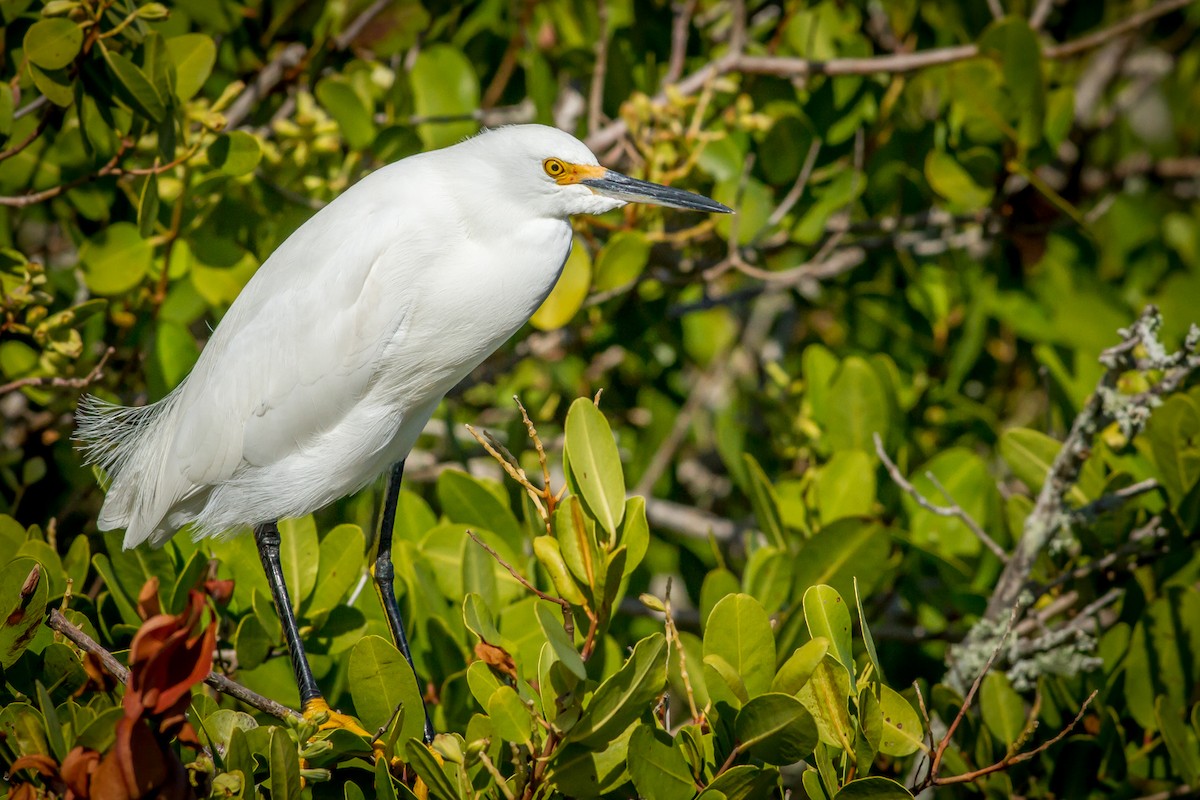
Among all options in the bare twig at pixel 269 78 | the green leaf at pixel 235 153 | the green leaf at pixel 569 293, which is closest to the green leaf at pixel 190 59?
the green leaf at pixel 235 153

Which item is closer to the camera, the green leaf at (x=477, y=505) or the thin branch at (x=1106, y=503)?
the thin branch at (x=1106, y=503)

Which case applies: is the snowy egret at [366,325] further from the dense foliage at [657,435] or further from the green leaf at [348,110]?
the green leaf at [348,110]

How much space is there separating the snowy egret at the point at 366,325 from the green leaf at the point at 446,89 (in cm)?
71

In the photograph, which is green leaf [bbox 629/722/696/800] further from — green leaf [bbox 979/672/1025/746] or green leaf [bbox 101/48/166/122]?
green leaf [bbox 101/48/166/122]

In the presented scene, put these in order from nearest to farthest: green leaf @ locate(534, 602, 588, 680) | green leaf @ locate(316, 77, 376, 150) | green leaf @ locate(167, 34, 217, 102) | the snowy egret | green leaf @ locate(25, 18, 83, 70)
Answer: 1. green leaf @ locate(534, 602, 588, 680)
2. green leaf @ locate(25, 18, 83, 70)
3. the snowy egret
4. green leaf @ locate(167, 34, 217, 102)
5. green leaf @ locate(316, 77, 376, 150)

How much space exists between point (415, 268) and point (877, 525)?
110 centimetres

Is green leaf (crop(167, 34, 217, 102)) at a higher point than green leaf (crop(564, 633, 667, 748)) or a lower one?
higher

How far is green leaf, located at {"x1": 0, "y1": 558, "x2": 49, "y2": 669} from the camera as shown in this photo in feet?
5.00

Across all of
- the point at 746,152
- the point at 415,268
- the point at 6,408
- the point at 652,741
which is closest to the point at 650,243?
the point at 746,152

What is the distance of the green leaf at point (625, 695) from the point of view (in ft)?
4.38

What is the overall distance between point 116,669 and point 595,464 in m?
0.79

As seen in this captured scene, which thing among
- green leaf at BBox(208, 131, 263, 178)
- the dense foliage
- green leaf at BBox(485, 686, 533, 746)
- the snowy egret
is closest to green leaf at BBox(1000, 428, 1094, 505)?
the dense foliage

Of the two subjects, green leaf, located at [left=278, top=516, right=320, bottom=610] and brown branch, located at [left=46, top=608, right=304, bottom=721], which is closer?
brown branch, located at [left=46, top=608, right=304, bottom=721]

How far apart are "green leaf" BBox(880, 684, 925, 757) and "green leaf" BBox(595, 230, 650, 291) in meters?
1.34
